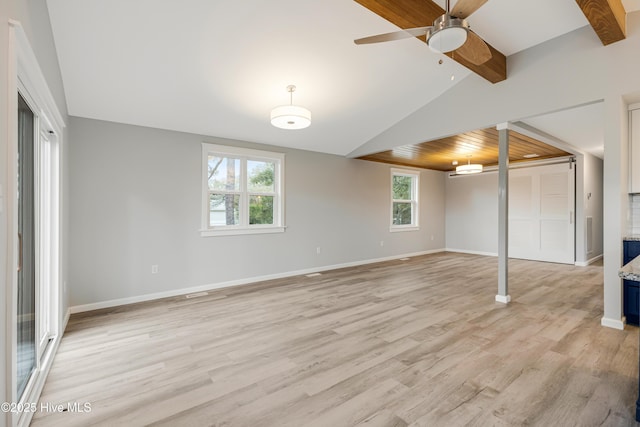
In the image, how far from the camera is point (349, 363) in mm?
2305

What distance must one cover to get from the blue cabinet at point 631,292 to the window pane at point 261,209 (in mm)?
4740

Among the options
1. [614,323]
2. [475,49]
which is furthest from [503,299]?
[475,49]

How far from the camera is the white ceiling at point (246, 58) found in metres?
2.60

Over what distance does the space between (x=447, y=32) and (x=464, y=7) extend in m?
0.15

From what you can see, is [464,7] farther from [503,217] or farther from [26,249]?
[26,249]

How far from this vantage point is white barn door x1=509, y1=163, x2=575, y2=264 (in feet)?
20.4

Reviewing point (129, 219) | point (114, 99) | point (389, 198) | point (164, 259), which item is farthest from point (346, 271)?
point (114, 99)

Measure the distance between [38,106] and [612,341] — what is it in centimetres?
518

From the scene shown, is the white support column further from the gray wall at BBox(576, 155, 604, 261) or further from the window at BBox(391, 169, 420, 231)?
the gray wall at BBox(576, 155, 604, 261)

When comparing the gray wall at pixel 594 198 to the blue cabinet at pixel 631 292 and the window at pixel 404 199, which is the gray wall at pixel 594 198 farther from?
the blue cabinet at pixel 631 292

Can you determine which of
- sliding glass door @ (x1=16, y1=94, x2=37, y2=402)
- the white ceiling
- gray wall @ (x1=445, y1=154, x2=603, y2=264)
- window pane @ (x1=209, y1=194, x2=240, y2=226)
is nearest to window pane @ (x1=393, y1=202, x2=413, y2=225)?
gray wall @ (x1=445, y1=154, x2=603, y2=264)

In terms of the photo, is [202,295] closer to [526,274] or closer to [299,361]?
[299,361]

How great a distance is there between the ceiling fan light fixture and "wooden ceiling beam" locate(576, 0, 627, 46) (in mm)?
1357

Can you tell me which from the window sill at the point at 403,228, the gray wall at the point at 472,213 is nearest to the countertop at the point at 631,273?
the window sill at the point at 403,228
